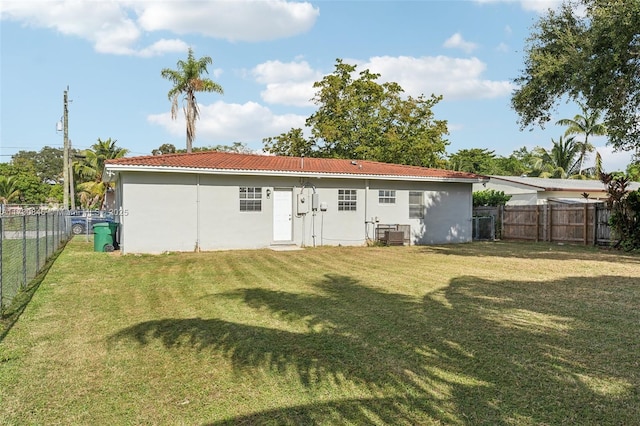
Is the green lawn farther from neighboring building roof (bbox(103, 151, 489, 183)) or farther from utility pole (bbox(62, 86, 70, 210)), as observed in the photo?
utility pole (bbox(62, 86, 70, 210))

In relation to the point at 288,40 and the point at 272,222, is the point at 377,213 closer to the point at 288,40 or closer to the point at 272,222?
the point at 272,222

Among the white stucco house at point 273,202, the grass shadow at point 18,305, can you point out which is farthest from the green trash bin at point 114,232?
the grass shadow at point 18,305

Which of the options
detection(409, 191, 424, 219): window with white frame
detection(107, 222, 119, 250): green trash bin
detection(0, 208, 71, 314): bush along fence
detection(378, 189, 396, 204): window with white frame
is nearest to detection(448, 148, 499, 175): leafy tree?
detection(409, 191, 424, 219): window with white frame

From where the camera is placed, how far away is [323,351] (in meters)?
4.84

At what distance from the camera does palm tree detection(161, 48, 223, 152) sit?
2884 centimetres

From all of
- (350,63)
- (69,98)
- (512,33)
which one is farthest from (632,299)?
(350,63)

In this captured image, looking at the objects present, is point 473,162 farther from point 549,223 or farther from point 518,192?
point 549,223

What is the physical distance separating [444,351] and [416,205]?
13.8 meters

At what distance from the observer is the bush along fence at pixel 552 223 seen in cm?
1744

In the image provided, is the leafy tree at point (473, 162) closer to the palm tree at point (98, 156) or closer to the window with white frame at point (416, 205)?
the window with white frame at point (416, 205)

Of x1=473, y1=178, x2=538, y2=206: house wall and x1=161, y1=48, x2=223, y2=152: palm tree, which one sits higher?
x1=161, y1=48, x2=223, y2=152: palm tree

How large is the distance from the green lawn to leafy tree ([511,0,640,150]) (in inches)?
276

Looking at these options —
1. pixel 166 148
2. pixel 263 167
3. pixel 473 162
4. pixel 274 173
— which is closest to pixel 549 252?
pixel 274 173

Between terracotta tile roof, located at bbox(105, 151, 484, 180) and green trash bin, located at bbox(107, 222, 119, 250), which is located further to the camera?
green trash bin, located at bbox(107, 222, 119, 250)
